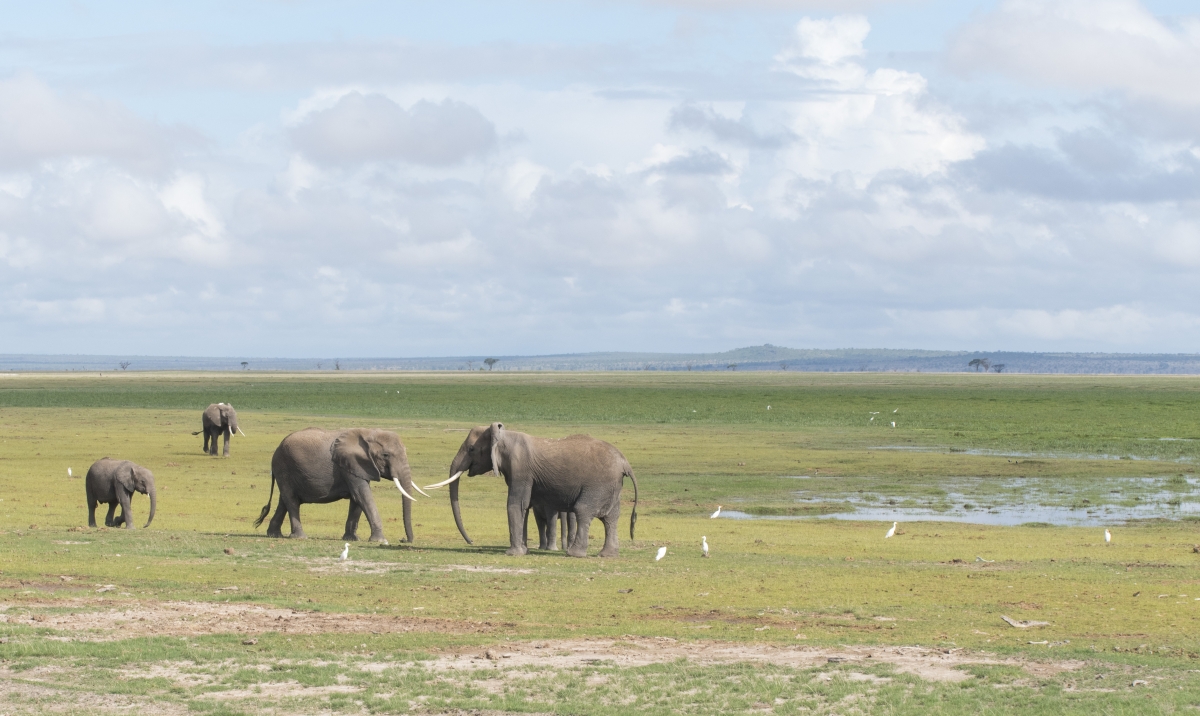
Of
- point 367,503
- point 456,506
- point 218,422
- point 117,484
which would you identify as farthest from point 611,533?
point 218,422

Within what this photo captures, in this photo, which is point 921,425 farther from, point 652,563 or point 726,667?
point 726,667

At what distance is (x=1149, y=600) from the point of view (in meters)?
20.1

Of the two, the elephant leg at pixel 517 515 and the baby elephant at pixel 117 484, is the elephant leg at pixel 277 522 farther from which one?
the elephant leg at pixel 517 515

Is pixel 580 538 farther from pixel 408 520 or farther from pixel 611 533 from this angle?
pixel 408 520

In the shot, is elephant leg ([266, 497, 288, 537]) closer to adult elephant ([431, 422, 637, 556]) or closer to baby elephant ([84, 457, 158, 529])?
baby elephant ([84, 457, 158, 529])

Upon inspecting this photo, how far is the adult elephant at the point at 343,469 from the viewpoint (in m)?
25.9

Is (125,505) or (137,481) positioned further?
(137,481)

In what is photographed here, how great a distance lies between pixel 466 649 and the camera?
1565 centimetres

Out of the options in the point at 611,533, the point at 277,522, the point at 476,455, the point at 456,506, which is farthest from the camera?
the point at 277,522

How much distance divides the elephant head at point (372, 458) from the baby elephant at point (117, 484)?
17.1 ft

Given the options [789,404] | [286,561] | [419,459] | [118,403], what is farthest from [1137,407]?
[286,561]

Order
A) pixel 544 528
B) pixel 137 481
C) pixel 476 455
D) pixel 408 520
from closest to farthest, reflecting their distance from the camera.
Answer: pixel 476 455 → pixel 408 520 → pixel 544 528 → pixel 137 481

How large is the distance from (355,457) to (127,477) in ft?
19.5

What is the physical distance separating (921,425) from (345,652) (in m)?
69.5
